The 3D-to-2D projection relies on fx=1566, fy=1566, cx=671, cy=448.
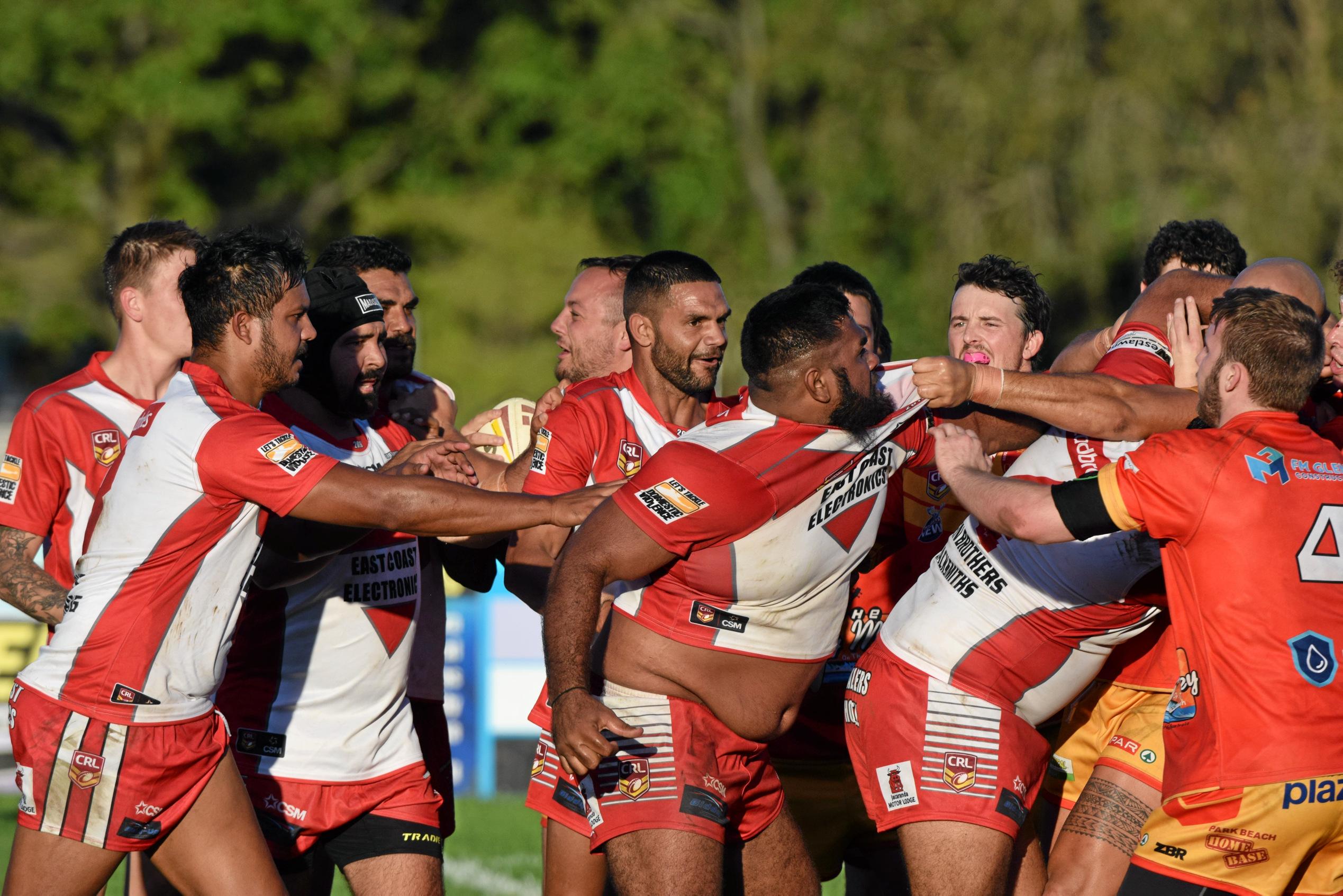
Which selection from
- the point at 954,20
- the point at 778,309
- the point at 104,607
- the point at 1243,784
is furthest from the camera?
the point at 954,20

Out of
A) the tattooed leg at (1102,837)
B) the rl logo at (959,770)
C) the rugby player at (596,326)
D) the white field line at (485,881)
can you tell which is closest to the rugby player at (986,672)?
the rl logo at (959,770)

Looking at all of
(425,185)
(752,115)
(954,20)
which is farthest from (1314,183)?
(425,185)

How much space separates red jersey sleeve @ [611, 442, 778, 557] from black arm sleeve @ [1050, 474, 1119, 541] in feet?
2.98

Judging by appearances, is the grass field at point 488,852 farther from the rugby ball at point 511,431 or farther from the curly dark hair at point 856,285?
the curly dark hair at point 856,285

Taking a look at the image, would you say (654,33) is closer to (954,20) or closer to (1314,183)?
(954,20)

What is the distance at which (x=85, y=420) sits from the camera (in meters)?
6.43

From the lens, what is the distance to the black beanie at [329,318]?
5918mm

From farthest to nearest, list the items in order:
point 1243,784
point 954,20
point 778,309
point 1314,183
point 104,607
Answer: point 954,20 → point 1314,183 → point 778,309 → point 104,607 → point 1243,784

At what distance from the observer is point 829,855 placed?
21.5ft

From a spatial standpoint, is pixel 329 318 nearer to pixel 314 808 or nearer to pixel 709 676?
pixel 314 808

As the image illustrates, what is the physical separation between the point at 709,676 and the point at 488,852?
5301 mm

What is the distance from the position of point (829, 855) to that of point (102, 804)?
119 inches

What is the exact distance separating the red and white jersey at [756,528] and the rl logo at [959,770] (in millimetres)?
585

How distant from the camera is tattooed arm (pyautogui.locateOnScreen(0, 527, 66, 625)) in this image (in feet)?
19.7
